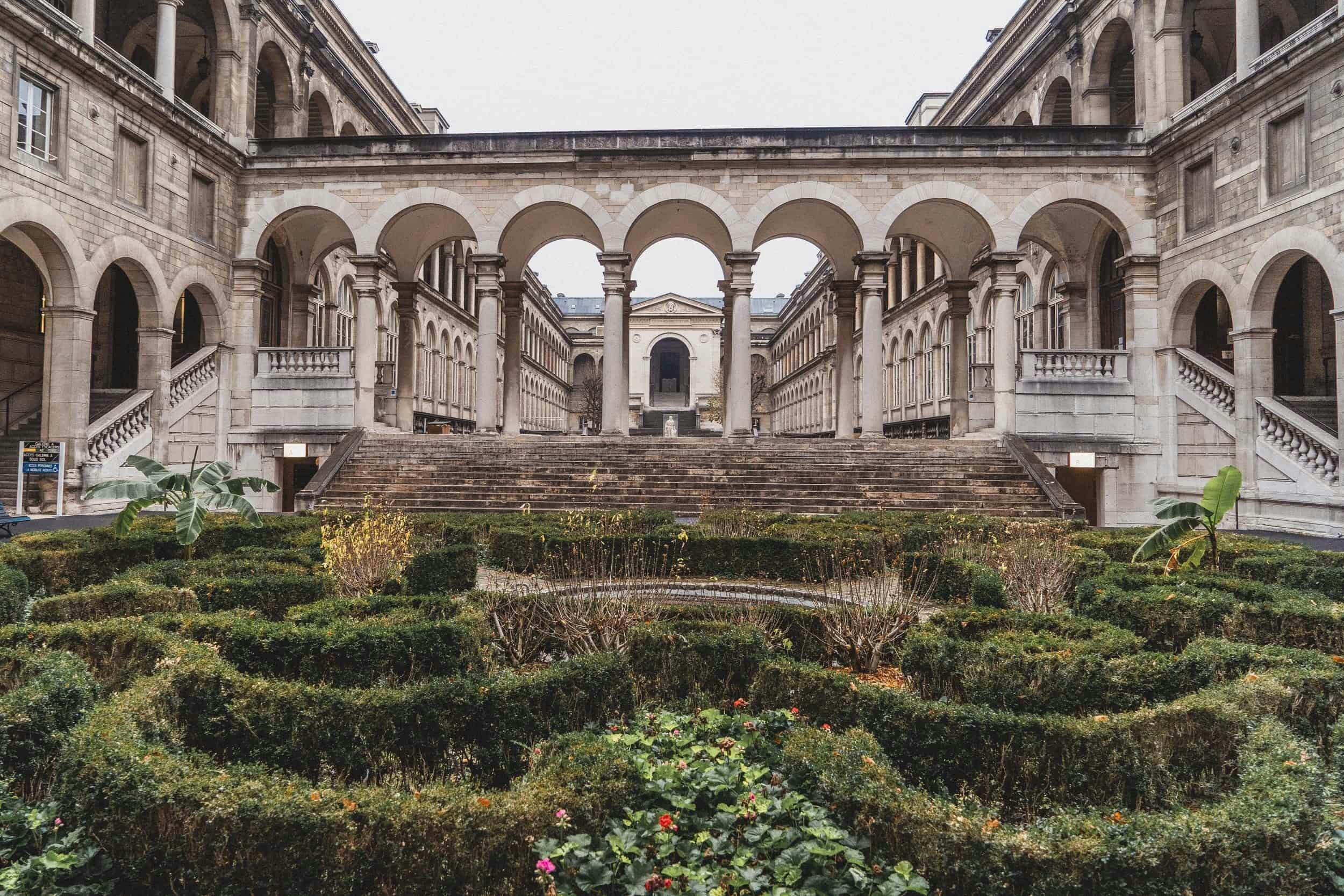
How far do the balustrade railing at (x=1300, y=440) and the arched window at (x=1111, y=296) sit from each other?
7.43 meters

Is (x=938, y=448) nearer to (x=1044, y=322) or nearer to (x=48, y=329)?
(x=1044, y=322)

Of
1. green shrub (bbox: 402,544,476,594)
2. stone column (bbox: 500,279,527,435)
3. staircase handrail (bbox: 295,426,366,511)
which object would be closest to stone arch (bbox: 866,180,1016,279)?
stone column (bbox: 500,279,527,435)

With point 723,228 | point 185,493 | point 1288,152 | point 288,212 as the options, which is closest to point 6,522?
point 185,493

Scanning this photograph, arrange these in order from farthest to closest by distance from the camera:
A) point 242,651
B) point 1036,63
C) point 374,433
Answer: point 1036,63 < point 374,433 < point 242,651

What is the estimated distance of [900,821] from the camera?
10.9 feet

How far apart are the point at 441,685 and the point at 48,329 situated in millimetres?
17972

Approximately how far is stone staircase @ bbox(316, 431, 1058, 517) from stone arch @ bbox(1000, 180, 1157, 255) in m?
6.63

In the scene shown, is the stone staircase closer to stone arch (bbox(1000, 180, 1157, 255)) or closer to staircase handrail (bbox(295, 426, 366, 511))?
staircase handrail (bbox(295, 426, 366, 511))

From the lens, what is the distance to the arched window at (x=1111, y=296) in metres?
24.4

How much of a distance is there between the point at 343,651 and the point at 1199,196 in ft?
75.9

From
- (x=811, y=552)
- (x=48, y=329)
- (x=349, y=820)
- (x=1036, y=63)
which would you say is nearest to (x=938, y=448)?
(x=811, y=552)

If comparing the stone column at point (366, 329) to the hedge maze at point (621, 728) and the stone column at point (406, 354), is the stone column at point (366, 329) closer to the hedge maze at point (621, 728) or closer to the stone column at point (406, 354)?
the stone column at point (406, 354)

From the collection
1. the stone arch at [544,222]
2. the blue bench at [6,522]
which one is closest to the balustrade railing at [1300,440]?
the stone arch at [544,222]

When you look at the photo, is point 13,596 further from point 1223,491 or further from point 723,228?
point 723,228
